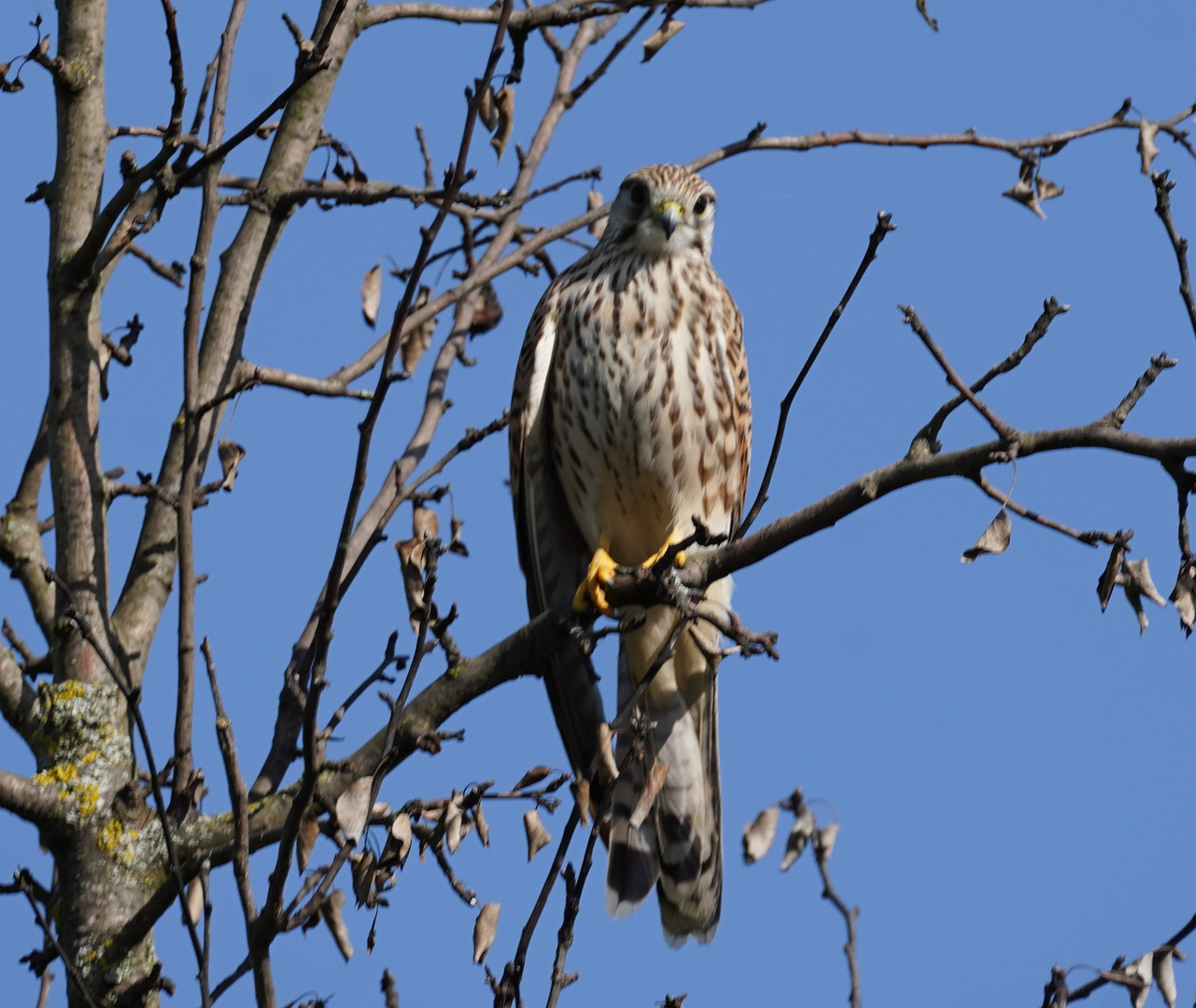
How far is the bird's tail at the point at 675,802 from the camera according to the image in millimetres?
3566

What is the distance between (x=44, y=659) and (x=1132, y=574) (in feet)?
7.61

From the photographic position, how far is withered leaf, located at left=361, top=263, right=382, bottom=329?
3.80 meters

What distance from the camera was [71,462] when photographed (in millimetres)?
3289

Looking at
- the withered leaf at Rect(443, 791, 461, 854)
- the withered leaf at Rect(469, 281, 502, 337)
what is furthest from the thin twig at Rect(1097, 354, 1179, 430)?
the withered leaf at Rect(469, 281, 502, 337)

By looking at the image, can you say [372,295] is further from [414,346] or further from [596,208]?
[596,208]

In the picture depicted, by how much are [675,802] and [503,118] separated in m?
1.80

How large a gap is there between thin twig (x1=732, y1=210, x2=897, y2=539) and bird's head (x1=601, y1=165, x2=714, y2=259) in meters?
1.48

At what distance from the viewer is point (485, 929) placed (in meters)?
2.53

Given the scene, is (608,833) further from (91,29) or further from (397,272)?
(91,29)

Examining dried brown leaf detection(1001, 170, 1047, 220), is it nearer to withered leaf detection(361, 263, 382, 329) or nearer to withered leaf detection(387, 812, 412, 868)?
withered leaf detection(361, 263, 382, 329)

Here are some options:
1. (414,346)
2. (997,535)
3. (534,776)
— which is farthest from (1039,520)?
(414,346)

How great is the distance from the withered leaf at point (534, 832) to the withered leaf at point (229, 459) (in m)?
1.10

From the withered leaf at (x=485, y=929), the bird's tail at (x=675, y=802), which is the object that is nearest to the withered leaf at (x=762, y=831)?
the bird's tail at (x=675, y=802)

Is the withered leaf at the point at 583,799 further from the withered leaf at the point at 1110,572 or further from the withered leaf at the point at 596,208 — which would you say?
the withered leaf at the point at 596,208
